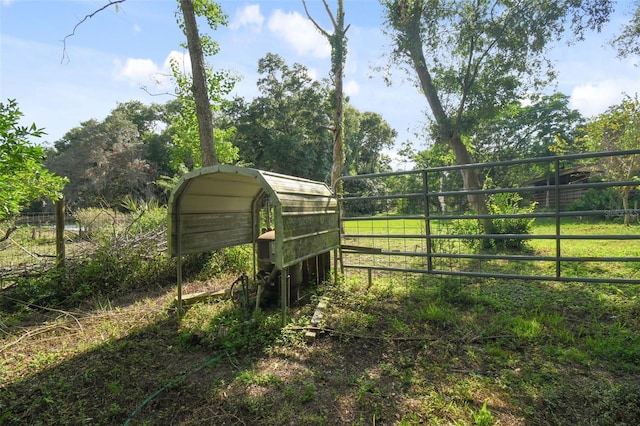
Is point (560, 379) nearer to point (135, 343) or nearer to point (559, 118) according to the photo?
point (135, 343)

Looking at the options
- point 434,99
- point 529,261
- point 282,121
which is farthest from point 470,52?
point 282,121

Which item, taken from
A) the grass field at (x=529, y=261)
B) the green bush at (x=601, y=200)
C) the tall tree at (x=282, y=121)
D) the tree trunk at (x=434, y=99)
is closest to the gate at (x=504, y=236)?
the grass field at (x=529, y=261)

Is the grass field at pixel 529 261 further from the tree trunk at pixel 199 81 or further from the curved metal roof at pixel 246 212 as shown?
the tree trunk at pixel 199 81

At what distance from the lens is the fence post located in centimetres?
506

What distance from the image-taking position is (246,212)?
5266mm

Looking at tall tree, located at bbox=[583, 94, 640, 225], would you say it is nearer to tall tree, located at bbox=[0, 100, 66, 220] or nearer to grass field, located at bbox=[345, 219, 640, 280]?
grass field, located at bbox=[345, 219, 640, 280]

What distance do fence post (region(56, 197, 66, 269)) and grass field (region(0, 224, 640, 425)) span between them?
0.86 meters

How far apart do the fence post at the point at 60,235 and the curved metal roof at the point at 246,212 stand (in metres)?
2.65

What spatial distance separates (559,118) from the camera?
29.4 m

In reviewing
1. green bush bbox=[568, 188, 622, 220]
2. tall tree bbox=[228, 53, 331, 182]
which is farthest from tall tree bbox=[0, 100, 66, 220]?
tall tree bbox=[228, 53, 331, 182]

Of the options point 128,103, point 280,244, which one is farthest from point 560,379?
point 128,103

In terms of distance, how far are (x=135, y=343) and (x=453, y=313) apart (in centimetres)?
365

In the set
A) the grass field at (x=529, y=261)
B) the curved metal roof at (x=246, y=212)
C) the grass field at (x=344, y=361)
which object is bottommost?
the grass field at (x=344, y=361)

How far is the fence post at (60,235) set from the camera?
5.06 meters
